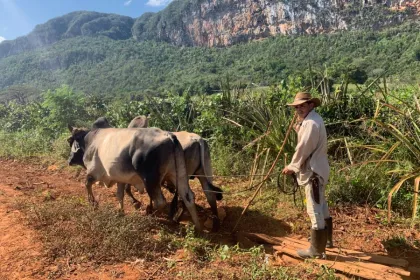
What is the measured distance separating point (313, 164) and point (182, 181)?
1870 mm

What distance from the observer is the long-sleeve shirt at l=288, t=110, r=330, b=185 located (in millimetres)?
3578

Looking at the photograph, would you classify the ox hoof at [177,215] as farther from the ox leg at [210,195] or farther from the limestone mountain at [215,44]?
the limestone mountain at [215,44]

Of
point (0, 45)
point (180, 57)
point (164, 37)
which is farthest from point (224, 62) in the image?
point (0, 45)

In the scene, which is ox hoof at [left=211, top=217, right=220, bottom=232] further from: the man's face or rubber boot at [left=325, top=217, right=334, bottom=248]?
the man's face

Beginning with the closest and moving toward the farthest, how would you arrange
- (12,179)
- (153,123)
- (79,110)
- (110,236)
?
(110,236), (12,179), (153,123), (79,110)

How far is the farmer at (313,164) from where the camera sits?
3.60 m

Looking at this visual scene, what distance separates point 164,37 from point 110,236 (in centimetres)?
14033

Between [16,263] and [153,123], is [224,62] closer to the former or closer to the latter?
[153,123]

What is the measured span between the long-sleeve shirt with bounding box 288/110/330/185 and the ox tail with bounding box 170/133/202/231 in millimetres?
1583

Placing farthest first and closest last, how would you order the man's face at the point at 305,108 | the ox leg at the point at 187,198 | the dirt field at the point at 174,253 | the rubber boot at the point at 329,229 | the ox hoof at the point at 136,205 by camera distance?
the ox hoof at the point at 136,205, the ox leg at the point at 187,198, the rubber boot at the point at 329,229, the man's face at the point at 305,108, the dirt field at the point at 174,253

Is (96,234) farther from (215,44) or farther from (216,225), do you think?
(215,44)

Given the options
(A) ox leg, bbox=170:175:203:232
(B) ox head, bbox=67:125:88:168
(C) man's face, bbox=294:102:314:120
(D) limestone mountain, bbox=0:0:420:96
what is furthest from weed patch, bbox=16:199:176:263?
(D) limestone mountain, bbox=0:0:420:96

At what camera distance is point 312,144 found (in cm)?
359

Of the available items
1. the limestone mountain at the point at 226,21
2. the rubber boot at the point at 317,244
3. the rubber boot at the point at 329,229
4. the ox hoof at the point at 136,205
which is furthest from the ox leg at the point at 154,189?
the limestone mountain at the point at 226,21
